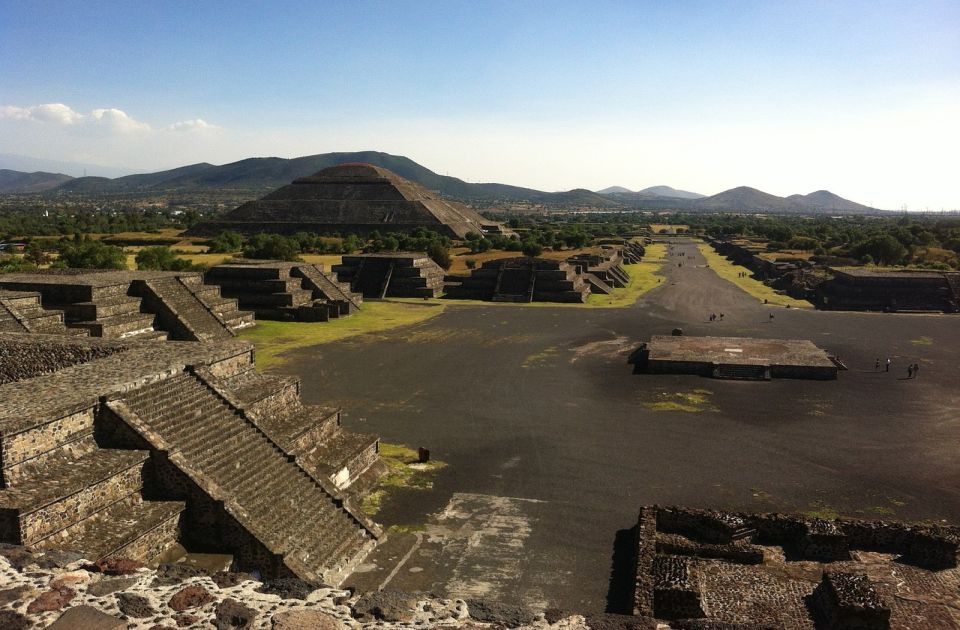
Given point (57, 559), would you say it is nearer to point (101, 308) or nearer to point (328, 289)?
point (101, 308)

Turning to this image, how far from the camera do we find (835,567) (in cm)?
1375

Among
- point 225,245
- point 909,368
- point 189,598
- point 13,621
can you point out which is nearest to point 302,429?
point 189,598

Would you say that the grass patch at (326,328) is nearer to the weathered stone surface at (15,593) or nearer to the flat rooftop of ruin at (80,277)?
the flat rooftop of ruin at (80,277)

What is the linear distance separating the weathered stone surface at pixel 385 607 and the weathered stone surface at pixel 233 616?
1227 mm

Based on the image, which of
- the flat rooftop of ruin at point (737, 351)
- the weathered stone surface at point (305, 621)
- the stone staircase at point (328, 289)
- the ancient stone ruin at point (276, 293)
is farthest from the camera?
the stone staircase at point (328, 289)

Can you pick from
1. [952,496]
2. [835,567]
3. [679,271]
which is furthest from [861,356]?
[679,271]

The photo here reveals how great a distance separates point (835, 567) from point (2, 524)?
1505 cm

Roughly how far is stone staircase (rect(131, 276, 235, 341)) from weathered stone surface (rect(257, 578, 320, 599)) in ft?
85.0

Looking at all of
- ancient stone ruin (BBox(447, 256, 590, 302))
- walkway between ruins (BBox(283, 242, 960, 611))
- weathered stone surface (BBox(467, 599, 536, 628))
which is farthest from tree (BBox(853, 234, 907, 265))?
weathered stone surface (BBox(467, 599, 536, 628))

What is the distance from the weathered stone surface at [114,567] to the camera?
8.89 metres

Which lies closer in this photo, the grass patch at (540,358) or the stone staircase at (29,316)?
the stone staircase at (29,316)

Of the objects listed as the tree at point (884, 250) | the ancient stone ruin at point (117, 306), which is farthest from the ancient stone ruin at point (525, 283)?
the tree at point (884, 250)

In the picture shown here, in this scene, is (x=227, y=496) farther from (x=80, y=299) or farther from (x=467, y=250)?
(x=467, y=250)

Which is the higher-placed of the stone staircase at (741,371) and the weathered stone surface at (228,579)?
the weathered stone surface at (228,579)
